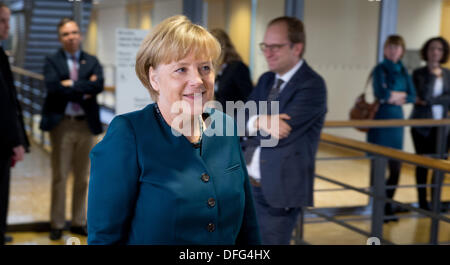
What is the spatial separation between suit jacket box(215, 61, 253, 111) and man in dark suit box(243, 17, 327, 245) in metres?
0.82

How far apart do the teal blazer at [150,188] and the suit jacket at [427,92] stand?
11.6 feet

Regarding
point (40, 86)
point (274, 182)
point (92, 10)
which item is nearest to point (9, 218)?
point (92, 10)

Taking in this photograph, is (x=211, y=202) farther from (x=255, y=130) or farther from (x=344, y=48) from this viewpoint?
(x=344, y=48)

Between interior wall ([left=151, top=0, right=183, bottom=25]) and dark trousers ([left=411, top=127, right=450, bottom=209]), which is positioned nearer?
interior wall ([left=151, top=0, right=183, bottom=25])

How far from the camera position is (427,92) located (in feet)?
14.5

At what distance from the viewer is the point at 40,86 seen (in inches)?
235

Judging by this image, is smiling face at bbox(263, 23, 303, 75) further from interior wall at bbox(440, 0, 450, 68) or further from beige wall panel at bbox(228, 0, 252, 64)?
interior wall at bbox(440, 0, 450, 68)

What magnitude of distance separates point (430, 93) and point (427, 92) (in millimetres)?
26

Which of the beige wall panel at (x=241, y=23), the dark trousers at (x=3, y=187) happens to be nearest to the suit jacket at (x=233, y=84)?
the dark trousers at (x=3, y=187)

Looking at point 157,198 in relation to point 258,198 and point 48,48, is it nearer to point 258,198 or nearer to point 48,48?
point 258,198

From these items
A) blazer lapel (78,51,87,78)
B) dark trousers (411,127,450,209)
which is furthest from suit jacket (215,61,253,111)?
dark trousers (411,127,450,209)

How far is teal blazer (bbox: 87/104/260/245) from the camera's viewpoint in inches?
44.7

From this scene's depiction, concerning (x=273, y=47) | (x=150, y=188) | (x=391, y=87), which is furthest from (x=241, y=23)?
(x=150, y=188)
